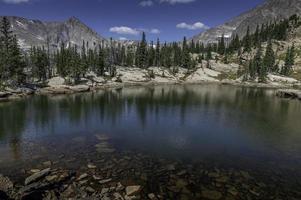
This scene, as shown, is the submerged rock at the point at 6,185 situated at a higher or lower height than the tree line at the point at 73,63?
lower

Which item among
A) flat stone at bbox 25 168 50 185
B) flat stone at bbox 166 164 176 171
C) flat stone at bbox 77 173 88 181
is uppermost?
flat stone at bbox 25 168 50 185

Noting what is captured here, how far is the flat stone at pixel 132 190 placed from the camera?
25875mm

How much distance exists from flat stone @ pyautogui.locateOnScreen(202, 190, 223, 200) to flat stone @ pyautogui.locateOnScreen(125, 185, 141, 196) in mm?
6901

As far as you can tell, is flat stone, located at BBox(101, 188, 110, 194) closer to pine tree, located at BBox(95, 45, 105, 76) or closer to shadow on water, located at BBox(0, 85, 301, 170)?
shadow on water, located at BBox(0, 85, 301, 170)

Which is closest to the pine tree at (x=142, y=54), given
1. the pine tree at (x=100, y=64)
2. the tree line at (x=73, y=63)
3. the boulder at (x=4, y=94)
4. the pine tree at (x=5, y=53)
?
the tree line at (x=73, y=63)

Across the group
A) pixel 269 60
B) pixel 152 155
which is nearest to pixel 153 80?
pixel 269 60

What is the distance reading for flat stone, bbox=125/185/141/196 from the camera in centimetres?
2588

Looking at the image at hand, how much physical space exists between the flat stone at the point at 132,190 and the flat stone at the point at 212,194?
6901mm

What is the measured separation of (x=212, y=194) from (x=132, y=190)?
27.5ft

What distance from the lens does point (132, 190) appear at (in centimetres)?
2647

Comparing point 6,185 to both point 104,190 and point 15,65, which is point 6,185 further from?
point 15,65

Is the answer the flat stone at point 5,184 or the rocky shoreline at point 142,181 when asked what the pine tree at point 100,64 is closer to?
the rocky shoreline at point 142,181

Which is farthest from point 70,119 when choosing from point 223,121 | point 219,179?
point 219,179

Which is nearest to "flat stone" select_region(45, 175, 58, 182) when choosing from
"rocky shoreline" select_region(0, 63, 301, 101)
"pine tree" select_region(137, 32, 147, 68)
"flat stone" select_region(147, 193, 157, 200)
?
"flat stone" select_region(147, 193, 157, 200)
